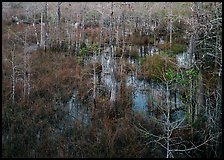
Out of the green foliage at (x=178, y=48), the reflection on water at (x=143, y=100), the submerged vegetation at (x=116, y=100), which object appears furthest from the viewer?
the green foliage at (x=178, y=48)

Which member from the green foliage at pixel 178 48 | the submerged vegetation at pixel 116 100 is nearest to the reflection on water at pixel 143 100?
the submerged vegetation at pixel 116 100

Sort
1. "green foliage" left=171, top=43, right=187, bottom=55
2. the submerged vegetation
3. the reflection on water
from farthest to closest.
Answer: "green foliage" left=171, top=43, right=187, bottom=55 → the reflection on water → the submerged vegetation

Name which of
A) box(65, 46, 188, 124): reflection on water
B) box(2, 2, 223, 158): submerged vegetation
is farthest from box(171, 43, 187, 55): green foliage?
box(65, 46, 188, 124): reflection on water

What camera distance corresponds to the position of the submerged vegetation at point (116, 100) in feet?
33.1

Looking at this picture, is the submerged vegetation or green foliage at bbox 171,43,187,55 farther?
green foliage at bbox 171,43,187,55

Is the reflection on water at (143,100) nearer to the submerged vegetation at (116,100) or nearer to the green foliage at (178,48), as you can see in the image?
the submerged vegetation at (116,100)

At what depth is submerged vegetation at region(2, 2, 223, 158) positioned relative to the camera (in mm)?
10102

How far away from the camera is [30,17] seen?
34219 mm

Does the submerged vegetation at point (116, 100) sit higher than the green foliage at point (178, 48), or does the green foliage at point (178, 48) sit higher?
the green foliage at point (178, 48)

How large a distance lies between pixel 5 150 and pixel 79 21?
78.1 feet

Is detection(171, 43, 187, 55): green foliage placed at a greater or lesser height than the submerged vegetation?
greater

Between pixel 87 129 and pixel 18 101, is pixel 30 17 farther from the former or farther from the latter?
pixel 87 129

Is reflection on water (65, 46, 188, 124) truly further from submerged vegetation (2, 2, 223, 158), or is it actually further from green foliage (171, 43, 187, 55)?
green foliage (171, 43, 187, 55)

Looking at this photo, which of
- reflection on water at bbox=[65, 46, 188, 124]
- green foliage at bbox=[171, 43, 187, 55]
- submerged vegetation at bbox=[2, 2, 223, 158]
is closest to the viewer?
submerged vegetation at bbox=[2, 2, 223, 158]
